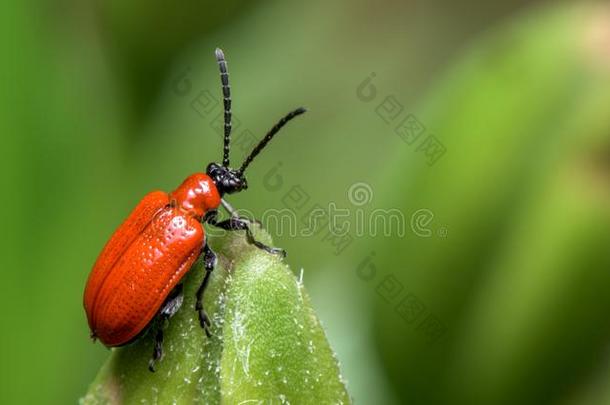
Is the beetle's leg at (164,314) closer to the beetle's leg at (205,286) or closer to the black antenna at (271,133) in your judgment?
the beetle's leg at (205,286)

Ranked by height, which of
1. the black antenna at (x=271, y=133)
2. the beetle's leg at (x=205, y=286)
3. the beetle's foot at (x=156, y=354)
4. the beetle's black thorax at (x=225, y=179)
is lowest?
the beetle's foot at (x=156, y=354)

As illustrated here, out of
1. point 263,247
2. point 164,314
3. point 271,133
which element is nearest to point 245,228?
point 263,247

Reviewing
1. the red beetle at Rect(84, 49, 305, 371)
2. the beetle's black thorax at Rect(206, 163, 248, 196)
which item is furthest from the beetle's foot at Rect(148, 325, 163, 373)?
the beetle's black thorax at Rect(206, 163, 248, 196)

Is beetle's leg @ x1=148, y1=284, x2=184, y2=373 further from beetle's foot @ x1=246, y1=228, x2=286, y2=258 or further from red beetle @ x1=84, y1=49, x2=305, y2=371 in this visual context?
beetle's foot @ x1=246, y1=228, x2=286, y2=258

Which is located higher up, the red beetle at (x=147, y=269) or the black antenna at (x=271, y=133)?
the black antenna at (x=271, y=133)

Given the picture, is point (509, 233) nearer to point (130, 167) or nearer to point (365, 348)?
point (365, 348)

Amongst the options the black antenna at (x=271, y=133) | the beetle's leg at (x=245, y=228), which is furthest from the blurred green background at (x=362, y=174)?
the beetle's leg at (x=245, y=228)

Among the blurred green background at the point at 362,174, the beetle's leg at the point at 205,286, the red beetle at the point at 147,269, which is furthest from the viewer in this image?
the blurred green background at the point at 362,174

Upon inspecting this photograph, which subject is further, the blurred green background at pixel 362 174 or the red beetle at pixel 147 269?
the blurred green background at pixel 362 174

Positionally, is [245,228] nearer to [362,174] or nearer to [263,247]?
[263,247]
